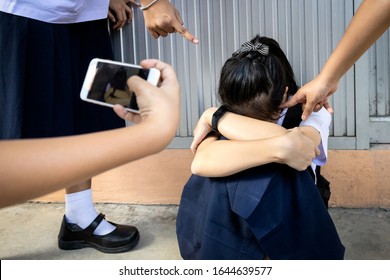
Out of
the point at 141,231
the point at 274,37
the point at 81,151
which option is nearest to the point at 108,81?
the point at 81,151

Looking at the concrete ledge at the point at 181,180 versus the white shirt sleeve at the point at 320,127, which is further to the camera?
the concrete ledge at the point at 181,180

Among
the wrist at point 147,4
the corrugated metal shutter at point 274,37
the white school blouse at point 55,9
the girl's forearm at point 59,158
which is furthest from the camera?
the corrugated metal shutter at point 274,37

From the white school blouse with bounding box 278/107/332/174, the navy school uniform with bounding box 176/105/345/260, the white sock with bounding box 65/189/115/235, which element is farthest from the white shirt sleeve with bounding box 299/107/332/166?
the white sock with bounding box 65/189/115/235

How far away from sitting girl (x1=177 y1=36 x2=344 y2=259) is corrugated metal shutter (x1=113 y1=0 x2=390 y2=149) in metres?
0.79

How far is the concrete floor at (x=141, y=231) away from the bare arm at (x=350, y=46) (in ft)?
2.81

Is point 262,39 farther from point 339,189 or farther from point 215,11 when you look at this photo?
point 339,189

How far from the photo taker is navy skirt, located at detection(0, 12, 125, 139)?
204 centimetres

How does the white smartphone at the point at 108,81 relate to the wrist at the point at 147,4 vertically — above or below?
below

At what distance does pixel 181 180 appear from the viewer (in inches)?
115

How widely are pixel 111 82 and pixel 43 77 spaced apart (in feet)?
3.66

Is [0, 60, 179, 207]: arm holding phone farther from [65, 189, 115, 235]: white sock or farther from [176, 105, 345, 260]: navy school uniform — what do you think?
[65, 189, 115, 235]: white sock

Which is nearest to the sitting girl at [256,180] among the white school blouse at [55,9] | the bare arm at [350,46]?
the bare arm at [350,46]

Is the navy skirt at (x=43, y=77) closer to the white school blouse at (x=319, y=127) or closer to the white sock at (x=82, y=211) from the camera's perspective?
the white sock at (x=82, y=211)

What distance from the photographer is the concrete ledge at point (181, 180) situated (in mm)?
2668
